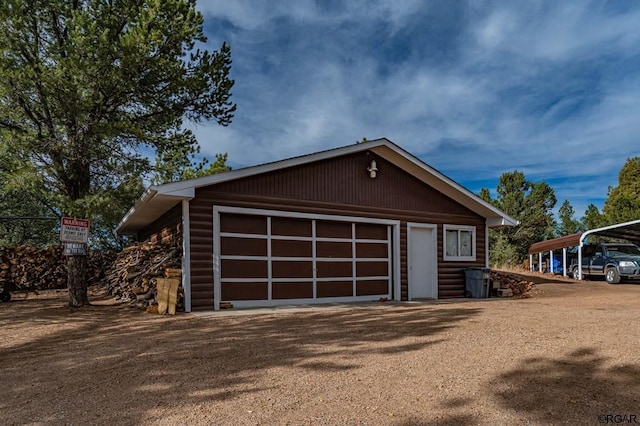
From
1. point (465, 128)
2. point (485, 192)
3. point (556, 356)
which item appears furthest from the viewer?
point (485, 192)

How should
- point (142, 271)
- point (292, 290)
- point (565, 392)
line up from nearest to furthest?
point (565, 392), point (292, 290), point (142, 271)

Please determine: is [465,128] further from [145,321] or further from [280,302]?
[145,321]

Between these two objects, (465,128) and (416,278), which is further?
(465,128)

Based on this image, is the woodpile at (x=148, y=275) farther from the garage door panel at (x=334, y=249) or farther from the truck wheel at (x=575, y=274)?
the truck wheel at (x=575, y=274)

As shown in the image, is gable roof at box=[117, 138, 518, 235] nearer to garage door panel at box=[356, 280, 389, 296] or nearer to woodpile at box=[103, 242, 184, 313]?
woodpile at box=[103, 242, 184, 313]

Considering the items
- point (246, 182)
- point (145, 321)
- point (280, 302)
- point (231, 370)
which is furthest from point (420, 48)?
point (231, 370)

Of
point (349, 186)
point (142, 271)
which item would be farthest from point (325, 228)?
point (142, 271)

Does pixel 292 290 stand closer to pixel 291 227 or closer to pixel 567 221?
pixel 291 227

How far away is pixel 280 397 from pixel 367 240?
787 cm

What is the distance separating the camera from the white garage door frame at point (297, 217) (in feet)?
28.7

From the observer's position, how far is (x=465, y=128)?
1909 centimetres

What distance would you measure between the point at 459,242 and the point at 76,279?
10174 mm

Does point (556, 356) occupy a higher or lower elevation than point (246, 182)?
lower

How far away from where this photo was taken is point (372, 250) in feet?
36.6
